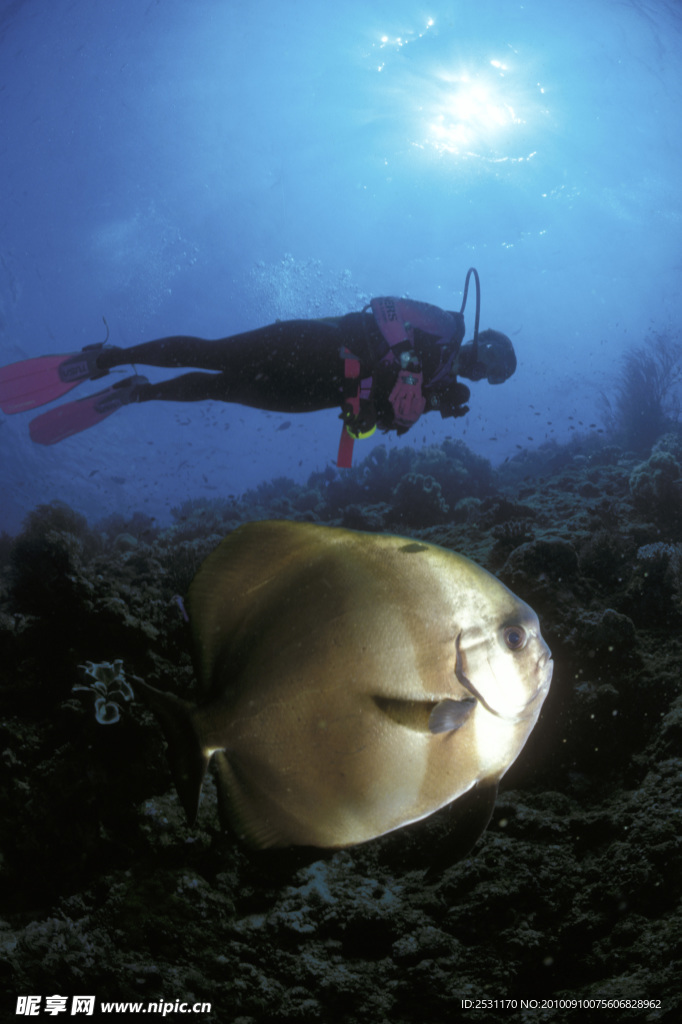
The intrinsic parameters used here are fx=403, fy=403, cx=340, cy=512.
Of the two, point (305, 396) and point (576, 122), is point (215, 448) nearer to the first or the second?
point (576, 122)

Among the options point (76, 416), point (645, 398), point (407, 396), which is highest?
point (407, 396)

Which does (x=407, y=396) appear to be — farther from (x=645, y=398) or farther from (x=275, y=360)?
(x=645, y=398)

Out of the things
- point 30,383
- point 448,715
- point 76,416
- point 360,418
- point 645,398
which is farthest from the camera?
point 645,398

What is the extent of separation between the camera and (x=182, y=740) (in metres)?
0.89

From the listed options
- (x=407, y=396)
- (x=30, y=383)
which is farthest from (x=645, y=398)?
(x=30, y=383)

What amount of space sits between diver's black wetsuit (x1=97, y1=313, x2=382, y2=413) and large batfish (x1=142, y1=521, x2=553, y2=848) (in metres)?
4.28

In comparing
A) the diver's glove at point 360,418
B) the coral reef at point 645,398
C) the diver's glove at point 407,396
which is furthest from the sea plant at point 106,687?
the coral reef at point 645,398

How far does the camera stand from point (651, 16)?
23.6 meters

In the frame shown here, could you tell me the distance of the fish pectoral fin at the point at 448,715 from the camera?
2.63 ft

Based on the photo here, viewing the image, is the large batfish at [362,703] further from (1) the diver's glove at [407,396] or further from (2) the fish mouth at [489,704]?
(1) the diver's glove at [407,396]

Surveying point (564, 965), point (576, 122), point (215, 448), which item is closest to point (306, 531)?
point (564, 965)

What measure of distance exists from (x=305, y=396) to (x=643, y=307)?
67.3 m

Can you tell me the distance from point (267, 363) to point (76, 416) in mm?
3876

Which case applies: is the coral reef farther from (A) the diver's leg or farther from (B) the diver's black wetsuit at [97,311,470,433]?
(A) the diver's leg
